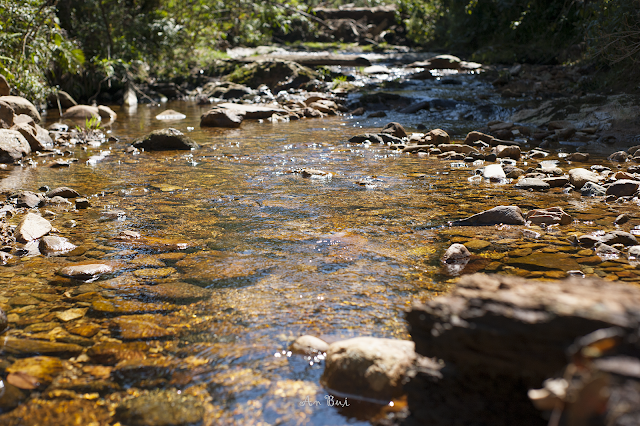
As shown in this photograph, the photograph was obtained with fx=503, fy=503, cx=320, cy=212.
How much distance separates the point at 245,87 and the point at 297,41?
14.3m

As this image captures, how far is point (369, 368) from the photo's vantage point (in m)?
1.97

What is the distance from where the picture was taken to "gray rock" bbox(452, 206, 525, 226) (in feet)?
12.8

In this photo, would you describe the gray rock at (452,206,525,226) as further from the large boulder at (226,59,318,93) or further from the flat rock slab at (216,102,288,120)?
the large boulder at (226,59,318,93)

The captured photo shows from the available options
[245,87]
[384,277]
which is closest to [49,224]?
[384,277]

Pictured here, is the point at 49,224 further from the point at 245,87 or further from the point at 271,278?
the point at 245,87

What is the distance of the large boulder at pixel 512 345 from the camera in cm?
127

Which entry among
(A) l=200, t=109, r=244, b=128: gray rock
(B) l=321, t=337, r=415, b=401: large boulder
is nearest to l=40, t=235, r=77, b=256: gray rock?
(B) l=321, t=337, r=415, b=401: large boulder

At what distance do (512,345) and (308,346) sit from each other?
0.98 m

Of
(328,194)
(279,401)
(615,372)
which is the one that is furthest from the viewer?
(328,194)

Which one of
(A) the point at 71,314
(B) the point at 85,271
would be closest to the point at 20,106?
(B) the point at 85,271

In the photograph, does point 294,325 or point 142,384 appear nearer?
point 142,384

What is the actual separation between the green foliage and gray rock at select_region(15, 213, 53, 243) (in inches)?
258

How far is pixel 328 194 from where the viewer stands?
4871mm

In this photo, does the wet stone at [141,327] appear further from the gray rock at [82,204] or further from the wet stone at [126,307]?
the gray rock at [82,204]
